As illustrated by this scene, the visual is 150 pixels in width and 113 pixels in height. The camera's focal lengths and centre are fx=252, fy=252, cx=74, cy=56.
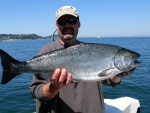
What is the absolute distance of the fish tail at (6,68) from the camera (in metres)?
3.79

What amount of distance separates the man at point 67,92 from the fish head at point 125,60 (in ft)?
1.29

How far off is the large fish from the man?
0.62 ft

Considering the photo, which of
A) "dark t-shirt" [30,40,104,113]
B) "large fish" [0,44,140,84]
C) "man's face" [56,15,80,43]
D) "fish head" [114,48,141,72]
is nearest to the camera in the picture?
"large fish" [0,44,140,84]

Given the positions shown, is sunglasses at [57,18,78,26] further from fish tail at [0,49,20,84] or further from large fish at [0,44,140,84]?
fish tail at [0,49,20,84]

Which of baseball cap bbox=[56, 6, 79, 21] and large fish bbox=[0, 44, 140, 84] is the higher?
baseball cap bbox=[56, 6, 79, 21]

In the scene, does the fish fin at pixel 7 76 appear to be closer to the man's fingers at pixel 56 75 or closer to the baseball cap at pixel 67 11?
the man's fingers at pixel 56 75

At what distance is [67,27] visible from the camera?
14.1 ft

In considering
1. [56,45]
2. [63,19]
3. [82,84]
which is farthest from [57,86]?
[63,19]

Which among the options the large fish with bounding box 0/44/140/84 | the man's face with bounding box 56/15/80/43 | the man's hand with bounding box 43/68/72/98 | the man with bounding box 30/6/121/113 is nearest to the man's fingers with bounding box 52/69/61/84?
the man's hand with bounding box 43/68/72/98

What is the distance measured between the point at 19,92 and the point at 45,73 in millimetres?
11462

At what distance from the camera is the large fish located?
3754 mm

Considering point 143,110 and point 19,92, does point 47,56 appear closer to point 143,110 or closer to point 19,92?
point 143,110

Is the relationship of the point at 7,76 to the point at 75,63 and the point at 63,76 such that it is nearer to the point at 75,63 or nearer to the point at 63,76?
the point at 63,76

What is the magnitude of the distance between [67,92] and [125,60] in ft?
3.55
